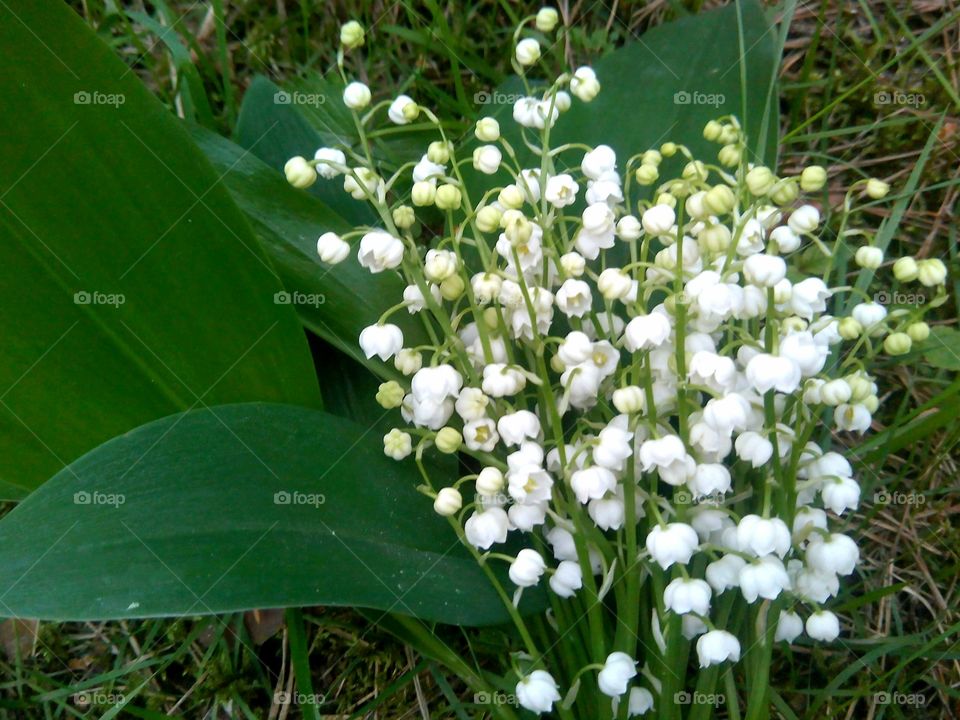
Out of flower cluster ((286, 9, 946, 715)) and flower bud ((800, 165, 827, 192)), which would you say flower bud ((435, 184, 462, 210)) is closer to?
flower cluster ((286, 9, 946, 715))

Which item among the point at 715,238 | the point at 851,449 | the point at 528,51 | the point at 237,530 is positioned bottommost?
the point at 851,449

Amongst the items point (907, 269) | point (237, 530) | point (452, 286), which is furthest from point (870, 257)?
point (237, 530)

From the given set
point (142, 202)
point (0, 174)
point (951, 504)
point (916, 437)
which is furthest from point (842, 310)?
point (0, 174)

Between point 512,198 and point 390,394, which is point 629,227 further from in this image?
point 390,394

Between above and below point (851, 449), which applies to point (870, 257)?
above

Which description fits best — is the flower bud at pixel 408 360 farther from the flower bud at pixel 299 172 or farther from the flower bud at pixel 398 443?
the flower bud at pixel 299 172

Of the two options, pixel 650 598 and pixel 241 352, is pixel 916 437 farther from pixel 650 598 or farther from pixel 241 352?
pixel 241 352

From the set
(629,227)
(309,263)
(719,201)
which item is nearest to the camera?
(719,201)
